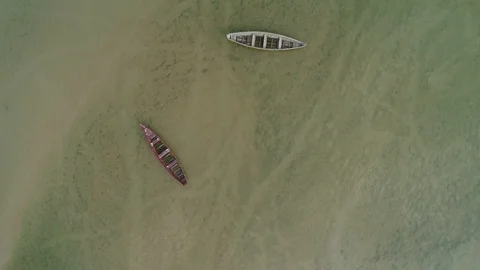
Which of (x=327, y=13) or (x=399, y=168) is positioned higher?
(x=327, y=13)

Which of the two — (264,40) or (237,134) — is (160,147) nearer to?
(237,134)

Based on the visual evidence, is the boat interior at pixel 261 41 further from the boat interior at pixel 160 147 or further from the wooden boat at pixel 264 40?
the boat interior at pixel 160 147

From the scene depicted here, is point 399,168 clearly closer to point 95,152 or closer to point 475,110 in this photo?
point 475,110

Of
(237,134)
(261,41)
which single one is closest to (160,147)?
(237,134)

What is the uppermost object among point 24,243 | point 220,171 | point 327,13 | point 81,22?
point 327,13

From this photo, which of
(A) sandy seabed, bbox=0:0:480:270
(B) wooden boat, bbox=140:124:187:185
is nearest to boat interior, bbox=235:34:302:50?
(A) sandy seabed, bbox=0:0:480:270

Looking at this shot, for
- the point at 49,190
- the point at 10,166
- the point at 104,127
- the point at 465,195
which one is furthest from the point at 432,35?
the point at 10,166
